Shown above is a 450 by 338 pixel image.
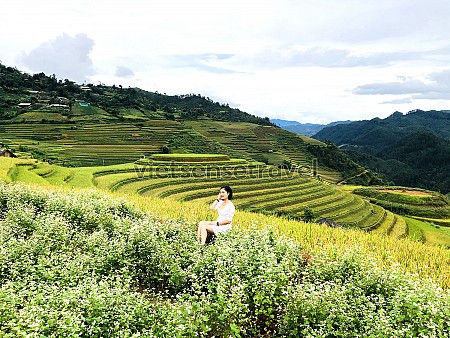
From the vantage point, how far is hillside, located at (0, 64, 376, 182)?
196ft

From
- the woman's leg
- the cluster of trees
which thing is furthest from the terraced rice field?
the cluster of trees

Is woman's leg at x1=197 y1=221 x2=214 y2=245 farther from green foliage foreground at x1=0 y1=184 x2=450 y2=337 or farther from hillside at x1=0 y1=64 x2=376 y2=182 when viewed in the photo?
hillside at x1=0 y1=64 x2=376 y2=182

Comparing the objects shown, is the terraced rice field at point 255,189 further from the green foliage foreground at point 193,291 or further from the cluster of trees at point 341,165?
the cluster of trees at point 341,165

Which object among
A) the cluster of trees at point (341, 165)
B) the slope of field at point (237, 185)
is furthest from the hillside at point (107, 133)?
the slope of field at point (237, 185)

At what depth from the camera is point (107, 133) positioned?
71938 millimetres

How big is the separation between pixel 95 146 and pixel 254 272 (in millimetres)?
62697

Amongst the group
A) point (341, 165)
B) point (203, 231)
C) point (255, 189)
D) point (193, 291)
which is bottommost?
point (341, 165)

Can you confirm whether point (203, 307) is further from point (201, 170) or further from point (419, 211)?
point (419, 211)

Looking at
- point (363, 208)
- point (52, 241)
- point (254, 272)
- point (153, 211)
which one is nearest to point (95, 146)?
point (363, 208)

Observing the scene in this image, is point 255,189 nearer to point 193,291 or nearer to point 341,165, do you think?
point 193,291

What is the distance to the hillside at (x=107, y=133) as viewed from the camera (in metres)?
59.7

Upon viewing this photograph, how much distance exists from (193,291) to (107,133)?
6999cm

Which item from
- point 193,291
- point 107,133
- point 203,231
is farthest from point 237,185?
point 107,133

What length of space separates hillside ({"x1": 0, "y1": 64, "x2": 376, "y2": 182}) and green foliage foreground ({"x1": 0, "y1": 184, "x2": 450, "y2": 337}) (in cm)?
3507
